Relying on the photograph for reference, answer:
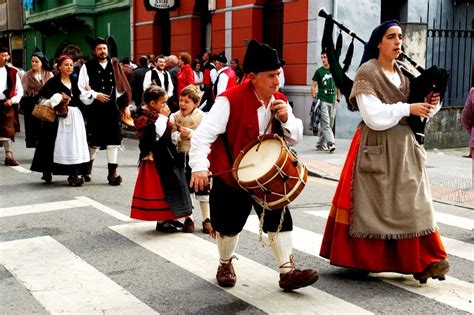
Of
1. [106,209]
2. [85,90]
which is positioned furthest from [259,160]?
[85,90]

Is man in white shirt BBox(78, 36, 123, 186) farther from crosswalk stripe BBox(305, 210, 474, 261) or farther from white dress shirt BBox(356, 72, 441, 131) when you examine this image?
white dress shirt BBox(356, 72, 441, 131)

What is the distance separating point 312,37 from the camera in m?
15.4

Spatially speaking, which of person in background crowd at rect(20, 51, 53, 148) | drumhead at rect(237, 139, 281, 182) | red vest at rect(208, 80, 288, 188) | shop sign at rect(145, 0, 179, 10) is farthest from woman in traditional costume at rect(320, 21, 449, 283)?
shop sign at rect(145, 0, 179, 10)

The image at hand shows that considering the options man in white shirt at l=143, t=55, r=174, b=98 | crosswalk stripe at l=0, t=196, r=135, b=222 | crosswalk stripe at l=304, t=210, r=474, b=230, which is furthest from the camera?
man in white shirt at l=143, t=55, r=174, b=98

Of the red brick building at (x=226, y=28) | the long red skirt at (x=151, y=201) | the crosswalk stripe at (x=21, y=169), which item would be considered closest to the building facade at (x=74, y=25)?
the red brick building at (x=226, y=28)

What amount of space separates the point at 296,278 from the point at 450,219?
3327 mm

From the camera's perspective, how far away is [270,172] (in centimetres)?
398

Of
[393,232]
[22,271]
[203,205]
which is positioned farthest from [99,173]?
[393,232]

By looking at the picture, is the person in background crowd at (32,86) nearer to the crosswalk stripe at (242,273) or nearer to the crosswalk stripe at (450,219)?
the crosswalk stripe at (242,273)

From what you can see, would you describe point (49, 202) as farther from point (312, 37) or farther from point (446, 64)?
point (446, 64)

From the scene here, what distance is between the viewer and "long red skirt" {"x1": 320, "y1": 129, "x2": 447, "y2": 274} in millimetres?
4613

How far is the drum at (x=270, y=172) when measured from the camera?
4.01 metres

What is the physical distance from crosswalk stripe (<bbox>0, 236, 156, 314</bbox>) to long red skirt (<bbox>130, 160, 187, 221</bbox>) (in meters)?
0.82

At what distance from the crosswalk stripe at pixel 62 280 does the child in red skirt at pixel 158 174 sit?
0.92 m
